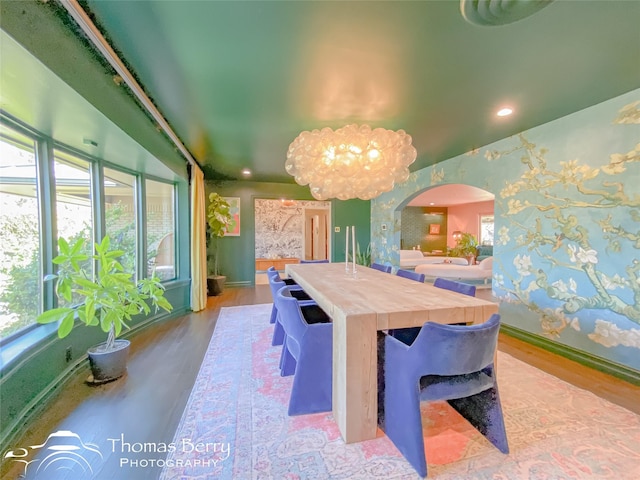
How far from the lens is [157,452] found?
152cm

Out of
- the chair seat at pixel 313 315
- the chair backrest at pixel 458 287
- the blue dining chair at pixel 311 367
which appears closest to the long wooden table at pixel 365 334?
Result: the blue dining chair at pixel 311 367

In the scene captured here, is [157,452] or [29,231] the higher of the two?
[29,231]

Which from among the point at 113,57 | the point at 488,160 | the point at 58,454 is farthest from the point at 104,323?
the point at 488,160

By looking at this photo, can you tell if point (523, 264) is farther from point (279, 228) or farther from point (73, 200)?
point (279, 228)

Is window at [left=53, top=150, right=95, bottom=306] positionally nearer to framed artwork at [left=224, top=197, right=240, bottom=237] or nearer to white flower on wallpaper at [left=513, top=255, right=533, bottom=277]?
framed artwork at [left=224, top=197, right=240, bottom=237]

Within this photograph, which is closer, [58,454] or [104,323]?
[58,454]

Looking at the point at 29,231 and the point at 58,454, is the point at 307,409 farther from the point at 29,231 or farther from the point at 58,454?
the point at 29,231

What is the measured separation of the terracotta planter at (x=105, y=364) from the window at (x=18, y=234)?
0.51m

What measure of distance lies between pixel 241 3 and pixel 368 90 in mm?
1117

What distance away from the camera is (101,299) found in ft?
6.65

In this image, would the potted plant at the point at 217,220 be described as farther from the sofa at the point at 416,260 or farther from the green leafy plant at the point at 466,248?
the green leafy plant at the point at 466,248

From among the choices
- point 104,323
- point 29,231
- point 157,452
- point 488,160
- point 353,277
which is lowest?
point 157,452

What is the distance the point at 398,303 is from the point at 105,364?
2304mm

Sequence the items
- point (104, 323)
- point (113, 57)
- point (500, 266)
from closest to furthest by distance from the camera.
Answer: point (113, 57)
point (104, 323)
point (500, 266)
